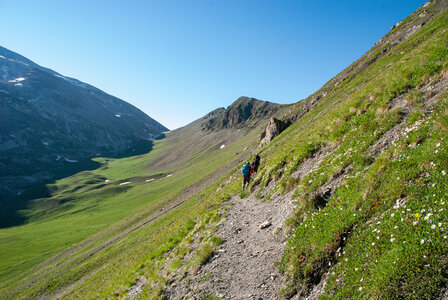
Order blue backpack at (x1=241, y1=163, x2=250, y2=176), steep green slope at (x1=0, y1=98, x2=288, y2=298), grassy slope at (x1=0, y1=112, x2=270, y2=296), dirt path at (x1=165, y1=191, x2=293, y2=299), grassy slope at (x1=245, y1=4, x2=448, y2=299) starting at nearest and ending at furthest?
grassy slope at (x1=245, y1=4, x2=448, y2=299) < dirt path at (x1=165, y1=191, x2=293, y2=299) < blue backpack at (x1=241, y1=163, x2=250, y2=176) < steep green slope at (x1=0, y1=98, x2=288, y2=298) < grassy slope at (x1=0, y1=112, x2=270, y2=296)

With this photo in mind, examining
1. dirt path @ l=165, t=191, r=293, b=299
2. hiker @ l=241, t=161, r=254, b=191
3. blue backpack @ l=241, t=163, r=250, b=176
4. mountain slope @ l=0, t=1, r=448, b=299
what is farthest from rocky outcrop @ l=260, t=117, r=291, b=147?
dirt path @ l=165, t=191, r=293, b=299

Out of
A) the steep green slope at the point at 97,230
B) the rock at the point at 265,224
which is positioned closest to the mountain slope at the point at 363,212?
the rock at the point at 265,224

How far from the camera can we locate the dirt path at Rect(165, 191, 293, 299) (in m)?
8.94

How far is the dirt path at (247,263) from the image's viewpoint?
352 inches

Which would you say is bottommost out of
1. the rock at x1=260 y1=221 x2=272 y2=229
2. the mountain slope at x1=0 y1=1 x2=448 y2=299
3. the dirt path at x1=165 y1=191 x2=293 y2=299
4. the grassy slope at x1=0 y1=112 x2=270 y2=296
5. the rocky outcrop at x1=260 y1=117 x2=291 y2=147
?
the grassy slope at x1=0 y1=112 x2=270 y2=296

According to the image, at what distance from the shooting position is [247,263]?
35.0ft

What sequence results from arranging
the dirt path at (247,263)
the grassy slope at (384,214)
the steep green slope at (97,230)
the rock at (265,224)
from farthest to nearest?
the steep green slope at (97,230) < the rock at (265,224) < the dirt path at (247,263) < the grassy slope at (384,214)

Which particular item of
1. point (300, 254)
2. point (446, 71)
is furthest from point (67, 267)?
point (446, 71)

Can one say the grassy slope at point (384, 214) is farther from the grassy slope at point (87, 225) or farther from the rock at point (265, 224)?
the grassy slope at point (87, 225)

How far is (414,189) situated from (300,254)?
4.34 metres

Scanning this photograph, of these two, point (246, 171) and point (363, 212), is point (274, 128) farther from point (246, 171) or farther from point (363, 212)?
point (363, 212)

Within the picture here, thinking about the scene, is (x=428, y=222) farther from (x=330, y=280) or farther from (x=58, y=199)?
(x=58, y=199)

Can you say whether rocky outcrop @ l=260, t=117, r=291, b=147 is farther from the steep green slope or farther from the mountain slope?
the mountain slope

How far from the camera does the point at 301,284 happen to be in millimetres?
7648
